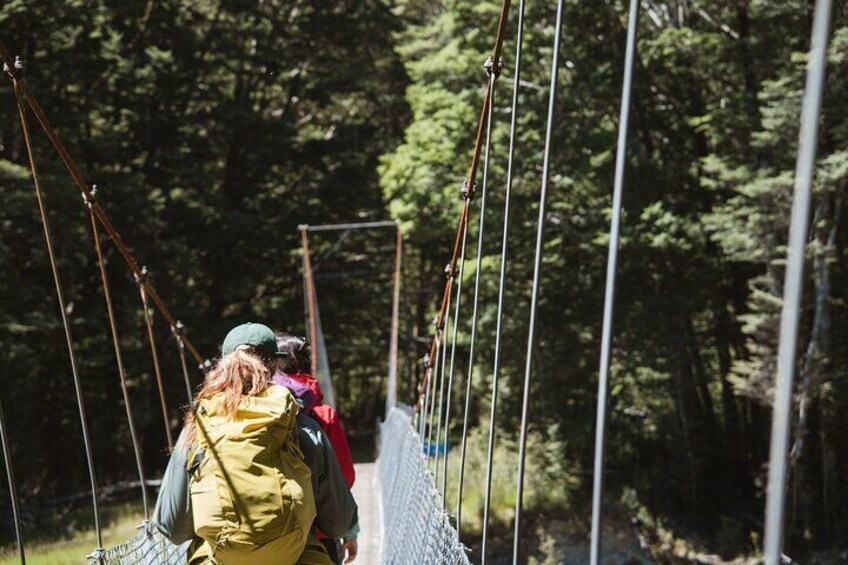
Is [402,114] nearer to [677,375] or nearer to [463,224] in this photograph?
[677,375]

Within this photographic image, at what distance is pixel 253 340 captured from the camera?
5.41 ft

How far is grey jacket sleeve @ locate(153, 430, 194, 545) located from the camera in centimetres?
151

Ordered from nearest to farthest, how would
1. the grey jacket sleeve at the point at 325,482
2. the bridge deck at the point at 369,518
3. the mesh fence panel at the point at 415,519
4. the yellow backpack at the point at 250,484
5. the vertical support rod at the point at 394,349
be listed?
the yellow backpack at the point at 250,484
the grey jacket sleeve at the point at 325,482
the mesh fence panel at the point at 415,519
the bridge deck at the point at 369,518
the vertical support rod at the point at 394,349

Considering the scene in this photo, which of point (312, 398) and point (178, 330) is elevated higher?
point (312, 398)

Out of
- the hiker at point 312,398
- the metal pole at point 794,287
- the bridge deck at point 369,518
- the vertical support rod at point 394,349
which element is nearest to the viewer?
the metal pole at point 794,287

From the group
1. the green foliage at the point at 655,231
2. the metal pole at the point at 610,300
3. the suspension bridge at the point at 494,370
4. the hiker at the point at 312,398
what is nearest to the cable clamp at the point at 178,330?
the suspension bridge at the point at 494,370

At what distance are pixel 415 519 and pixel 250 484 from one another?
156 centimetres

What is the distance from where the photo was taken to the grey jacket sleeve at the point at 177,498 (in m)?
1.51

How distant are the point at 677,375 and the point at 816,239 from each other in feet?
8.66

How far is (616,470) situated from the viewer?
1011 centimetres

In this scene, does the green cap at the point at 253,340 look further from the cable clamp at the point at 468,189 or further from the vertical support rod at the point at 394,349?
the vertical support rod at the point at 394,349

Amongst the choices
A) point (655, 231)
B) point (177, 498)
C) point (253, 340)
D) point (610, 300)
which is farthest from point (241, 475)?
point (655, 231)

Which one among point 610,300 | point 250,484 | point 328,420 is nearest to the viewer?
point 610,300

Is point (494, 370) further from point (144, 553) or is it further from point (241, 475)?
point (144, 553)
